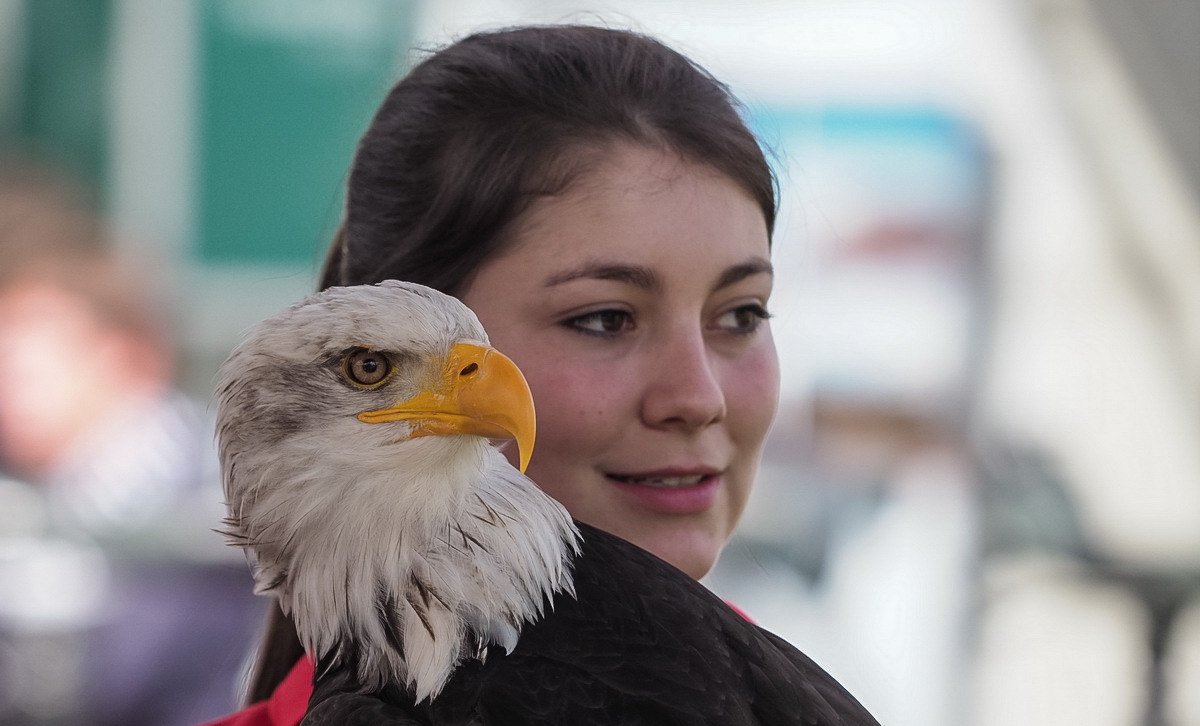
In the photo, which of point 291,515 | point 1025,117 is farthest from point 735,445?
point 1025,117

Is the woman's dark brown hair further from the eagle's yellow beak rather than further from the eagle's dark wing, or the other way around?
the eagle's dark wing

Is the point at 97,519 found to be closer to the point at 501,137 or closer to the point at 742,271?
the point at 501,137

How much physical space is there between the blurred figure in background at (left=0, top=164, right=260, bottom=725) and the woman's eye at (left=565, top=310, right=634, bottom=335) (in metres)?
2.84

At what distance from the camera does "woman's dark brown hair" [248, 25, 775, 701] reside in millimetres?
1381

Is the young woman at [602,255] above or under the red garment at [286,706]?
above

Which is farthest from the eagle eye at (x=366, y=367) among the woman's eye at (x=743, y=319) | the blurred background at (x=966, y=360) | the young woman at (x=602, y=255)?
the blurred background at (x=966, y=360)

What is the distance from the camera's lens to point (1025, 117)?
4.54 metres

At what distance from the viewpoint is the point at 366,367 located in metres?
1.11

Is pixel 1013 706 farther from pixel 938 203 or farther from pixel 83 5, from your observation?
pixel 83 5

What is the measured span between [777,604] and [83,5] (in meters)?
4.17

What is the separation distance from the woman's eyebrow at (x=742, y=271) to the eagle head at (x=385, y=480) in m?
0.37

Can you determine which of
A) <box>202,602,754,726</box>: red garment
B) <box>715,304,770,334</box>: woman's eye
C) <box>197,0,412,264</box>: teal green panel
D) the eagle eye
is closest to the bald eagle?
the eagle eye

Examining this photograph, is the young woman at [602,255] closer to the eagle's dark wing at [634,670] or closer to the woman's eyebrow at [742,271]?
the woman's eyebrow at [742,271]

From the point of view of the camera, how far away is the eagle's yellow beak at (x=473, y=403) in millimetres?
1067
